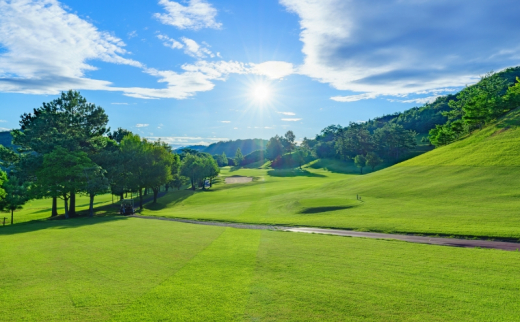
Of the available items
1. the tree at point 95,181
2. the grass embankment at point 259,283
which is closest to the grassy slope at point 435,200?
the grass embankment at point 259,283

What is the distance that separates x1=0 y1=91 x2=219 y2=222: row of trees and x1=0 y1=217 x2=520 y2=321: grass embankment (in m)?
25.2

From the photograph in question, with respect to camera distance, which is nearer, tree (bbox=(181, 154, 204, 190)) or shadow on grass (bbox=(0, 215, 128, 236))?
shadow on grass (bbox=(0, 215, 128, 236))

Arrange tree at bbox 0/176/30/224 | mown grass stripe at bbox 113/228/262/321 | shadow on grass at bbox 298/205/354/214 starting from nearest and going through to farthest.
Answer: mown grass stripe at bbox 113/228/262/321, shadow on grass at bbox 298/205/354/214, tree at bbox 0/176/30/224

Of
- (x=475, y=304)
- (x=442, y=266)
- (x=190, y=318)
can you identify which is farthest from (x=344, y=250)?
(x=190, y=318)

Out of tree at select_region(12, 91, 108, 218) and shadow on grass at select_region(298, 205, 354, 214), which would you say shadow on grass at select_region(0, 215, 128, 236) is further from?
shadow on grass at select_region(298, 205, 354, 214)

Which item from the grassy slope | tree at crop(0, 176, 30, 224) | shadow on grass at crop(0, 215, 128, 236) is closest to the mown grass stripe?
the grassy slope

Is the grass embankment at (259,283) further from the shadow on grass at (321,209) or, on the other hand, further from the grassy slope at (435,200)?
the shadow on grass at (321,209)

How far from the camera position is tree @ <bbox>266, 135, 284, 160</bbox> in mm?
173375

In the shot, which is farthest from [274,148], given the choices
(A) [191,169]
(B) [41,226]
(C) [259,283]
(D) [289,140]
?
(C) [259,283]

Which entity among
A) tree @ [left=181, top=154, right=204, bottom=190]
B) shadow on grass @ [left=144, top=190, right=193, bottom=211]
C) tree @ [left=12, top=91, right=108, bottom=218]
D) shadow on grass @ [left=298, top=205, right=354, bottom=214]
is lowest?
shadow on grass @ [left=144, top=190, right=193, bottom=211]

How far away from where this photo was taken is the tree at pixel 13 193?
40.3 metres

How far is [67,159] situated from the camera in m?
41.9

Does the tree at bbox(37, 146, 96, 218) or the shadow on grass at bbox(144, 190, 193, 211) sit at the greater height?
the tree at bbox(37, 146, 96, 218)

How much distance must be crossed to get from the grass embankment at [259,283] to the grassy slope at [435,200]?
8.93 metres
